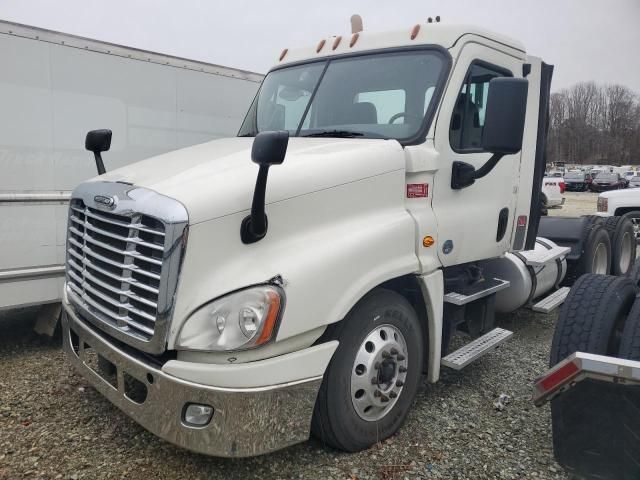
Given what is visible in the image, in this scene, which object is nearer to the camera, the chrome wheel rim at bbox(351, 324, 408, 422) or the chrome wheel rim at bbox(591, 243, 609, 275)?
the chrome wheel rim at bbox(351, 324, 408, 422)

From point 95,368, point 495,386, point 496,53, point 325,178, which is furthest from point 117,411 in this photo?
point 496,53

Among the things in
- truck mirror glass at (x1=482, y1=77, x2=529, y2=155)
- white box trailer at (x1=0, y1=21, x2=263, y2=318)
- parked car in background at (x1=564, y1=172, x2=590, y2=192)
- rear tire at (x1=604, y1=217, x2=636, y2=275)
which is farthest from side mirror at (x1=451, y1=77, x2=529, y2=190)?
parked car in background at (x1=564, y1=172, x2=590, y2=192)

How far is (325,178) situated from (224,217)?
67 cm

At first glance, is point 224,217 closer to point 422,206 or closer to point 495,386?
point 422,206

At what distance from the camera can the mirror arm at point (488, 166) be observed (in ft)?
11.2

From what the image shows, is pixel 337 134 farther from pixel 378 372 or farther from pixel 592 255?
pixel 592 255

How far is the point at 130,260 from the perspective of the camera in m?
→ 2.69

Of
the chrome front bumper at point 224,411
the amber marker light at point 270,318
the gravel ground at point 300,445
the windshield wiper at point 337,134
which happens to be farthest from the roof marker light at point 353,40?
the gravel ground at point 300,445

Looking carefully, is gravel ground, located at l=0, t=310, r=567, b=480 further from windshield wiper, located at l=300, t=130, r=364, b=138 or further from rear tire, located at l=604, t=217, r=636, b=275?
rear tire, located at l=604, t=217, r=636, b=275

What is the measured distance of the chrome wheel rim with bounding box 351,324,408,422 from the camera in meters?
3.05

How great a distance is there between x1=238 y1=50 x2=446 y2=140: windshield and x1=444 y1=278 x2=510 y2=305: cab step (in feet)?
3.84

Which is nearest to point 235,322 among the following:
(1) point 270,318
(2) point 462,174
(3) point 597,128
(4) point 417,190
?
(1) point 270,318

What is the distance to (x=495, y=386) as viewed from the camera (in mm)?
4168

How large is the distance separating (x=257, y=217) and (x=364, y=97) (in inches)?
61.3
